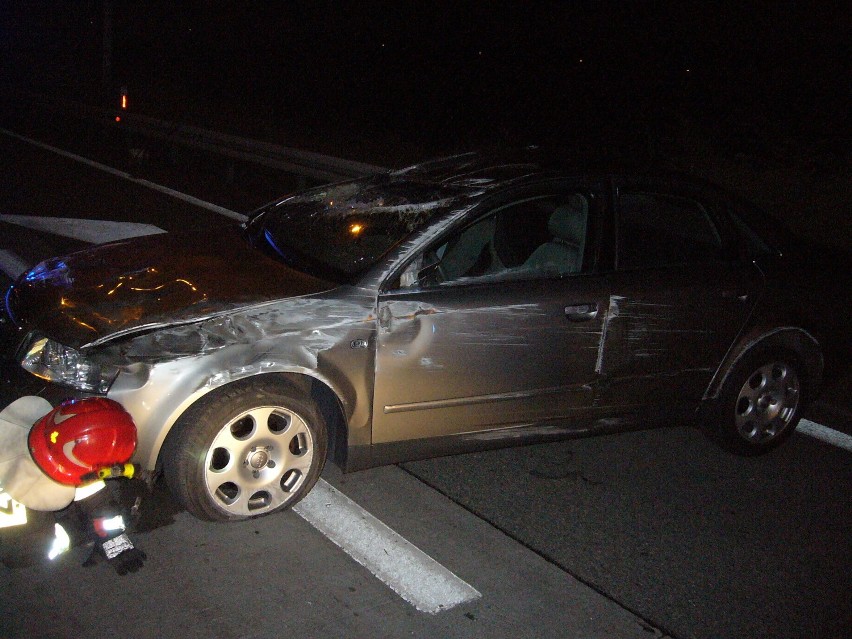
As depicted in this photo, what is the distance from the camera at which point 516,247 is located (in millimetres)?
4695

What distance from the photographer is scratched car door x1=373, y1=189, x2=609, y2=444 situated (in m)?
3.90

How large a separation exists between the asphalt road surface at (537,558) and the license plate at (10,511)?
0.09 meters

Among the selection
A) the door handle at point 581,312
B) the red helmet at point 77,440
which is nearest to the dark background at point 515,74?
the door handle at point 581,312

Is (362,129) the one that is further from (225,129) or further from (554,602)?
(554,602)

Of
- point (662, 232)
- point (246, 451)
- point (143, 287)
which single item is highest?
point (662, 232)

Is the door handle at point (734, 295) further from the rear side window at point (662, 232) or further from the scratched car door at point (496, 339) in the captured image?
the scratched car door at point (496, 339)

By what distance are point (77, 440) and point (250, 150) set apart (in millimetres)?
10554

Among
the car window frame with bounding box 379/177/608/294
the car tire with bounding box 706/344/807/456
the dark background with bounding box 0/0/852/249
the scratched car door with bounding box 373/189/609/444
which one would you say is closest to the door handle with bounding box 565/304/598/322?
the scratched car door with bounding box 373/189/609/444

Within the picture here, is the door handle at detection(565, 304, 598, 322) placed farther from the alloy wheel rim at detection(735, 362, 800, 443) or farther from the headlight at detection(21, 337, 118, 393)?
the headlight at detection(21, 337, 118, 393)

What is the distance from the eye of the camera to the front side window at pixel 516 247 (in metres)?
4.07

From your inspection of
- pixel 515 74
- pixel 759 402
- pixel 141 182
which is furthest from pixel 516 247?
pixel 515 74

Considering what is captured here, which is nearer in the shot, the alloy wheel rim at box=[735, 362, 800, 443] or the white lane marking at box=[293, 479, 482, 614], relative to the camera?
the white lane marking at box=[293, 479, 482, 614]

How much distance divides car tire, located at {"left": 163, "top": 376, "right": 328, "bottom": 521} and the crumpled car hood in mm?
380

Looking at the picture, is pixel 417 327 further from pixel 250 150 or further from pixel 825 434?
pixel 250 150
